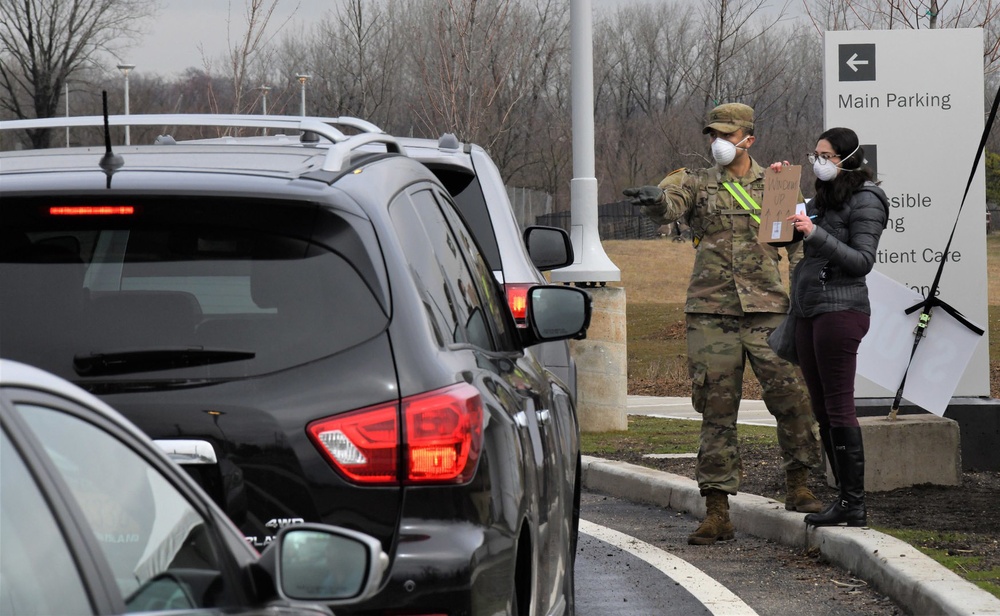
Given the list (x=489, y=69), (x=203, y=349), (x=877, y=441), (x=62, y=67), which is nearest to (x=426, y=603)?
(x=203, y=349)

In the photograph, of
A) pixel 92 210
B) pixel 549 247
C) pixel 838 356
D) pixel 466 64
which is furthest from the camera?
pixel 466 64

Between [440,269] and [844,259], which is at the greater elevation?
[440,269]

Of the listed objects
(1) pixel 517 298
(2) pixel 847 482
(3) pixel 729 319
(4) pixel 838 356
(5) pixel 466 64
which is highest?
(5) pixel 466 64

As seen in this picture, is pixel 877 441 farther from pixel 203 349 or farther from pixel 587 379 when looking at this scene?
pixel 203 349

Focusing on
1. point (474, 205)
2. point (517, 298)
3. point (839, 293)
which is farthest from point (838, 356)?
point (474, 205)

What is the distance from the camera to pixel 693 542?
7.81 m

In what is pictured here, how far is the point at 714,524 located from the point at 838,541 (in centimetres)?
93

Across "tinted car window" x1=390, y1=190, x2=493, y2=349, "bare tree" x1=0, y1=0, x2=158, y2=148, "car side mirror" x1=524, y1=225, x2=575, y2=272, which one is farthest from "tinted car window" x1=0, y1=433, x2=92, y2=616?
"bare tree" x1=0, y1=0, x2=158, y2=148

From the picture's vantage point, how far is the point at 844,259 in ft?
23.5

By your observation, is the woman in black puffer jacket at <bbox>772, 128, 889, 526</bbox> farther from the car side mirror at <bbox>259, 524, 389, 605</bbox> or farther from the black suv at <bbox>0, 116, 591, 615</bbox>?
the car side mirror at <bbox>259, 524, 389, 605</bbox>

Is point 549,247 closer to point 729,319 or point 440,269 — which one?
point 729,319

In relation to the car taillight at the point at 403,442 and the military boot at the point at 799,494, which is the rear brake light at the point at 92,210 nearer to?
the car taillight at the point at 403,442

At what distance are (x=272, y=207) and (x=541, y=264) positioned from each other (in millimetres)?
6100

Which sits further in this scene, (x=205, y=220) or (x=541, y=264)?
(x=541, y=264)
